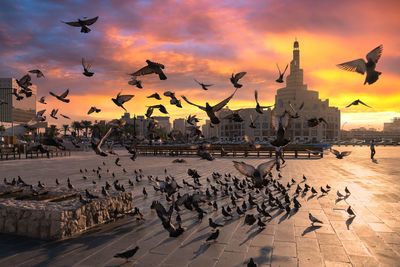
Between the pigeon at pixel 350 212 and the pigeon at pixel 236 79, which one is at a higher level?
the pigeon at pixel 236 79

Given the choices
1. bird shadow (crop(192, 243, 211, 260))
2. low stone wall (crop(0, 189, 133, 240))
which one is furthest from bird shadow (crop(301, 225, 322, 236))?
low stone wall (crop(0, 189, 133, 240))

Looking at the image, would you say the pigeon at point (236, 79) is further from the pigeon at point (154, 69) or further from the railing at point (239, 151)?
the railing at point (239, 151)

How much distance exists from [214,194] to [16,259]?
7.39 metres

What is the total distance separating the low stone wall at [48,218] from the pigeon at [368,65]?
6594mm

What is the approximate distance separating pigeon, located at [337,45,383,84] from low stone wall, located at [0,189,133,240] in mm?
6594

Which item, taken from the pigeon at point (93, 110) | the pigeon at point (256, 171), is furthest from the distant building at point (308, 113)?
the pigeon at point (256, 171)

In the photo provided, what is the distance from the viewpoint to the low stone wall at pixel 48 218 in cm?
736

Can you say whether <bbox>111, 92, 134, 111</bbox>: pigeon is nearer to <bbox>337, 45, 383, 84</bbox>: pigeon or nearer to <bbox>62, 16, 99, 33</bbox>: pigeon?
<bbox>62, 16, 99, 33</bbox>: pigeon

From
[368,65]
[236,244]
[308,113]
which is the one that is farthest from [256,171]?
[308,113]

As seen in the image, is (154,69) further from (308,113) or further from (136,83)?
(308,113)

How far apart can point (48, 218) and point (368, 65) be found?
24.1 ft

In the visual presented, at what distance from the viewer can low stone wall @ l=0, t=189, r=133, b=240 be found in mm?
7355

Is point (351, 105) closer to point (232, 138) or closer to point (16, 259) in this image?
point (16, 259)

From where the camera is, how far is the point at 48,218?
24.4ft
